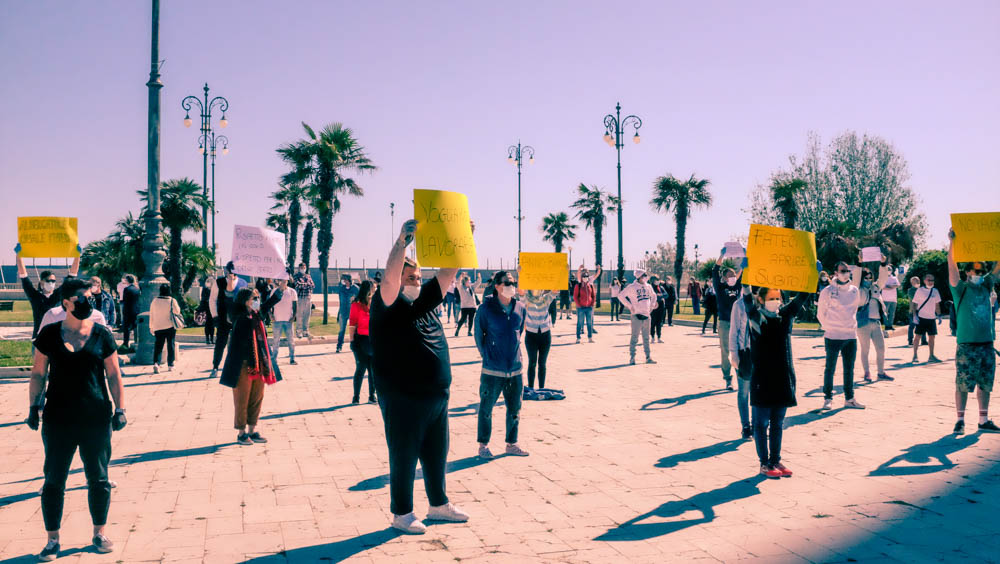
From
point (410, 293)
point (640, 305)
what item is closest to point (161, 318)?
point (640, 305)

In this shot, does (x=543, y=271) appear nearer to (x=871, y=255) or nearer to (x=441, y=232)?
(x=871, y=255)

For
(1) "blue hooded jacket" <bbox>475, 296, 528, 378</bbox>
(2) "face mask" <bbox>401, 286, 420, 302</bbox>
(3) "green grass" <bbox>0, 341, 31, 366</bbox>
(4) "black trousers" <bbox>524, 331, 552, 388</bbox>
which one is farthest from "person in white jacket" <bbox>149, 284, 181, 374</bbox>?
(2) "face mask" <bbox>401, 286, 420, 302</bbox>

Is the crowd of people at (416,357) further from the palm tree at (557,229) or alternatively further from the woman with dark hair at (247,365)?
the palm tree at (557,229)

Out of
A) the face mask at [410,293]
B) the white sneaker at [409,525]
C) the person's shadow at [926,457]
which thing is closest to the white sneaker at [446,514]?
the white sneaker at [409,525]

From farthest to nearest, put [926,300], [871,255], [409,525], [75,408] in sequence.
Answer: [926,300] → [871,255] → [409,525] → [75,408]

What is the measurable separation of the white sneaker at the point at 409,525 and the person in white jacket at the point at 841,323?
6771 millimetres

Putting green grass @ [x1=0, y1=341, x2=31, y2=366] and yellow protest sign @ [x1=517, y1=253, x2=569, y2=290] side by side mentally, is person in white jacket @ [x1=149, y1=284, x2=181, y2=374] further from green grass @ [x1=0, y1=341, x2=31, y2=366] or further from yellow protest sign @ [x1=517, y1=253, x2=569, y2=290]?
yellow protest sign @ [x1=517, y1=253, x2=569, y2=290]

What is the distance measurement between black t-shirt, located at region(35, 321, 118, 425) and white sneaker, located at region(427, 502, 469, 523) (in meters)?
2.30

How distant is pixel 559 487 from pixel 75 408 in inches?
150

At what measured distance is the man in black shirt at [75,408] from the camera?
4527 mm

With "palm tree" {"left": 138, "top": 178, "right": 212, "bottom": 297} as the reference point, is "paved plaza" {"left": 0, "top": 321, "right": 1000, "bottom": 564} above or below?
below

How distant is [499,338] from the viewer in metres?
7.40

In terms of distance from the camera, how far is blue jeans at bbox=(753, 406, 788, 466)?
6.50 m

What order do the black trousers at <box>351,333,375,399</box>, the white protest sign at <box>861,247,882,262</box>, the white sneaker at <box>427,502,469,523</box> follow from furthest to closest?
the white protest sign at <box>861,247,882,262</box>, the black trousers at <box>351,333,375,399</box>, the white sneaker at <box>427,502,469,523</box>
